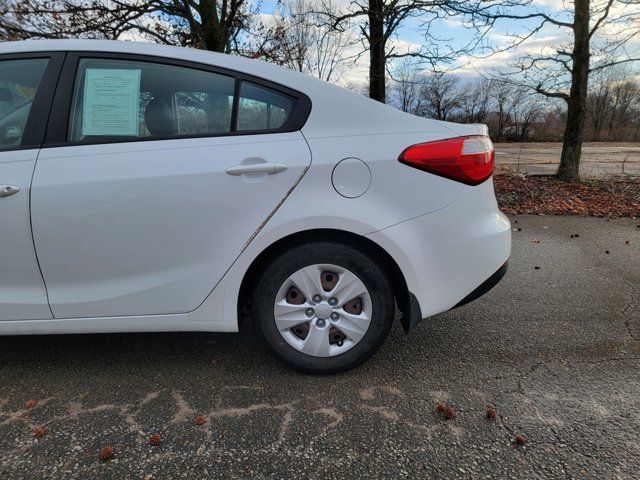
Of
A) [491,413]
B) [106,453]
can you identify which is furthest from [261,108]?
[491,413]

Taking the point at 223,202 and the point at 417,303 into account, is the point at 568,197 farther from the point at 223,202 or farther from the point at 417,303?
Result: the point at 223,202

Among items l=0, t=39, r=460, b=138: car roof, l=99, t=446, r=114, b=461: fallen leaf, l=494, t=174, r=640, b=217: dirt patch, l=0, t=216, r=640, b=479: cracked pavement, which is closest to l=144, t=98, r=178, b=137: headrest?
l=0, t=39, r=460, b=138: car roof

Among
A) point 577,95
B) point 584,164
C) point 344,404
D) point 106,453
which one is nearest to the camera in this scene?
point 106,453

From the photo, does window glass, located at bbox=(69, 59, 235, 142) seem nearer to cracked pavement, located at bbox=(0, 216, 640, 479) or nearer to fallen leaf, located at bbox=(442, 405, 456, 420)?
cracked pavement, located at bbox=(0, 216, 640, 479)

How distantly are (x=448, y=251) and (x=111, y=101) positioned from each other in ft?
6.21

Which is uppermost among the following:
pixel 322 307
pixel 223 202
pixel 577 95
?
pixel 577 95

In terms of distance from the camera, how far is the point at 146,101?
2404 mm

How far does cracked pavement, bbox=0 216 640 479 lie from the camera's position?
191cm

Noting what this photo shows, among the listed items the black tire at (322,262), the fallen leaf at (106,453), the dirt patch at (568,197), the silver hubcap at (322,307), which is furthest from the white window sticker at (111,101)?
the dirt patch at (568,197)

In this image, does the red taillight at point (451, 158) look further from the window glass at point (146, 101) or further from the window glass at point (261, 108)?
the window glass at point (146, 101)

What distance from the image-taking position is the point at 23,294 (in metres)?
2.38

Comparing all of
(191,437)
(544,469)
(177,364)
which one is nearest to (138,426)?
(191,437)

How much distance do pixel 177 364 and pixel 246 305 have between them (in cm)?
58

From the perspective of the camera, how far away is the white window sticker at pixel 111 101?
2.37 metres
